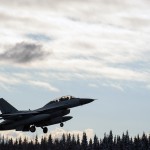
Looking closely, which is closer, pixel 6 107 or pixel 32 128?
pixel 32 128

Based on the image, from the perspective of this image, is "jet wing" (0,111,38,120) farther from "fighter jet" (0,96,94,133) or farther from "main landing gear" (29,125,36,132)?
"main landing gear" (29,125,36,132)

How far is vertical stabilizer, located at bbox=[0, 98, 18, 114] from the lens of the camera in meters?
86.4

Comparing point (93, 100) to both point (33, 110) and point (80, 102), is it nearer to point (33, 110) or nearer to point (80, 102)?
point (80, 102)

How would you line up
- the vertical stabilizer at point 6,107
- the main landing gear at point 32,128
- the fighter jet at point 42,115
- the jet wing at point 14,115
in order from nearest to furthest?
1. the fighter jet at point 42,115
2. the main landing gear at point 32,128
3. the jet wing at point 14,115
4. the vertical stabilizer at point 6,107

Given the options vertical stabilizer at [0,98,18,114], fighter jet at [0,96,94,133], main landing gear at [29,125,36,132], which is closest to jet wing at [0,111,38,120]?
fighter jet at [0,96,94,133]

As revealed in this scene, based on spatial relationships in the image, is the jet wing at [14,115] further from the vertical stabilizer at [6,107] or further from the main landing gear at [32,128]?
the vertical stabilizer at [6,107]

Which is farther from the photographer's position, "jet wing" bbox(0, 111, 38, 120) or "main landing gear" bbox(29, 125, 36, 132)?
"jet wing" bbox(0, 111, 38, 120)

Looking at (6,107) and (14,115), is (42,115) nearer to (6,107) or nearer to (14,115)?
(14,115)

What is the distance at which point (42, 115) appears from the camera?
79.8 m

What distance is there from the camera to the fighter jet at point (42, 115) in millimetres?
78688

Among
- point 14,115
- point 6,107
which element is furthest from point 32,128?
point 6,107

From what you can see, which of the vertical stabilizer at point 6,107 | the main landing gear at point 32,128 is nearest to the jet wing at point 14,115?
the main landing gear at point 32,128

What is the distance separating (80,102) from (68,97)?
7.98 feet

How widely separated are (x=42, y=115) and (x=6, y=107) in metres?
9.19
